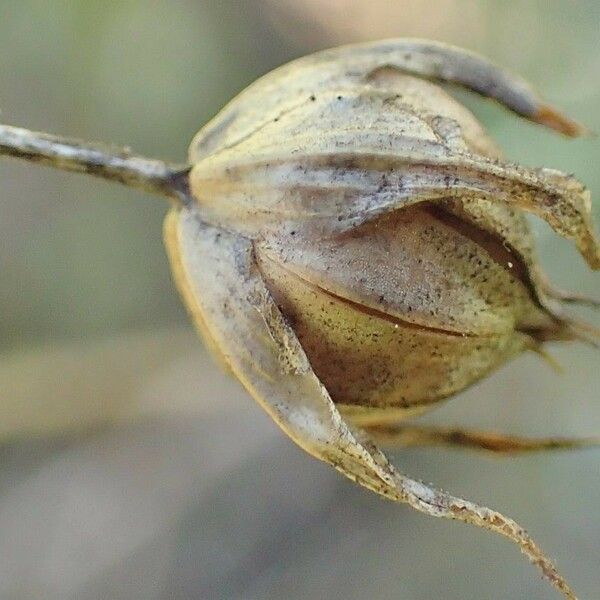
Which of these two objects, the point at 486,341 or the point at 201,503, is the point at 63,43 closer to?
the point at 201,503

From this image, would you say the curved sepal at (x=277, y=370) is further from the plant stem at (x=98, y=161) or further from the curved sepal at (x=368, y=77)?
the curved sepal at (x=368, y=77)

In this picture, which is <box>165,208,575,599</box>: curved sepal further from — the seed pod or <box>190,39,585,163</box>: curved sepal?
<box>190,39,585,163</box>: curved sepal

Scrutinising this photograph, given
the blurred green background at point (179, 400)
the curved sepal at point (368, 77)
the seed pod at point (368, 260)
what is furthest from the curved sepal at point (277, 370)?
the blurred green background at point (179, 400)

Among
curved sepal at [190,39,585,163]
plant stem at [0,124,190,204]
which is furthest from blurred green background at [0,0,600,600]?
plant stem at [0,124,190,204]

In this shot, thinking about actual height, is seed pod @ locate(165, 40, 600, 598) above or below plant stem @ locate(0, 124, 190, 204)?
below

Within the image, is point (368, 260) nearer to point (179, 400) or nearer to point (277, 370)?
point (277, 370)

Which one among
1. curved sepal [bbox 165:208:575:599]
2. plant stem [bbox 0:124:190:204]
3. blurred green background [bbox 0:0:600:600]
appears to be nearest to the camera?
curved sepal [bbox 165:208:575:599]

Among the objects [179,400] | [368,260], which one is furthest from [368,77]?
[179,400]

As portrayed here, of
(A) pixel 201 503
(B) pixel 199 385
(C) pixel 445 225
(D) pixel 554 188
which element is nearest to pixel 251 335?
(C) pixel 445 225
